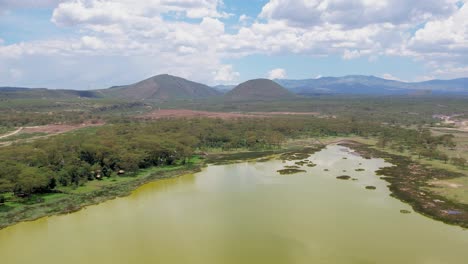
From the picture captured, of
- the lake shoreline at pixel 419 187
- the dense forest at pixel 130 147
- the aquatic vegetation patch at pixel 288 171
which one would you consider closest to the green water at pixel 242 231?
the lake shoreline at pixel 419 187

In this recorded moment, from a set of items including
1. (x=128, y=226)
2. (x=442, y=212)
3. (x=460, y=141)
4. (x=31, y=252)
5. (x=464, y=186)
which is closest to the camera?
(x=31, y=252)

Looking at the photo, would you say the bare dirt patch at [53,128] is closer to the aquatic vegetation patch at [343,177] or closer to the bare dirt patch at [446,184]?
the aquatic vegetation patch at [343,177]

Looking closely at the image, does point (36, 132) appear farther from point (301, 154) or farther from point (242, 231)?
point (242, 231)

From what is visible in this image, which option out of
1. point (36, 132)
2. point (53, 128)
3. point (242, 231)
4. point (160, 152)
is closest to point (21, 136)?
point (36, 132)

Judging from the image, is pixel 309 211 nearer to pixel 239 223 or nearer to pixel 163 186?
pixel 239 223

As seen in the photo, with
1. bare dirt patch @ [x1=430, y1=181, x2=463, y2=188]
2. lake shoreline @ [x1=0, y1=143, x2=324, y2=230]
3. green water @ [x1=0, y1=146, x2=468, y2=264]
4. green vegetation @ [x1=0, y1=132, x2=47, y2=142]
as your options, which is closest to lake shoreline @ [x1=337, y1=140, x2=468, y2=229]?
bare dirt patch @ [x1=430, y1=181, x2=463, y2=188]

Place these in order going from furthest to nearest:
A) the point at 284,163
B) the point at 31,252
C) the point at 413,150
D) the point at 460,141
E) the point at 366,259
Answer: the point at 460,141
the point at 413,150
the point at 284,163
the point at 31,252
the point at 366,259

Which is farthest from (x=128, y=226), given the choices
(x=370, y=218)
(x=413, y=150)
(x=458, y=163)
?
(x=413, y=150)
